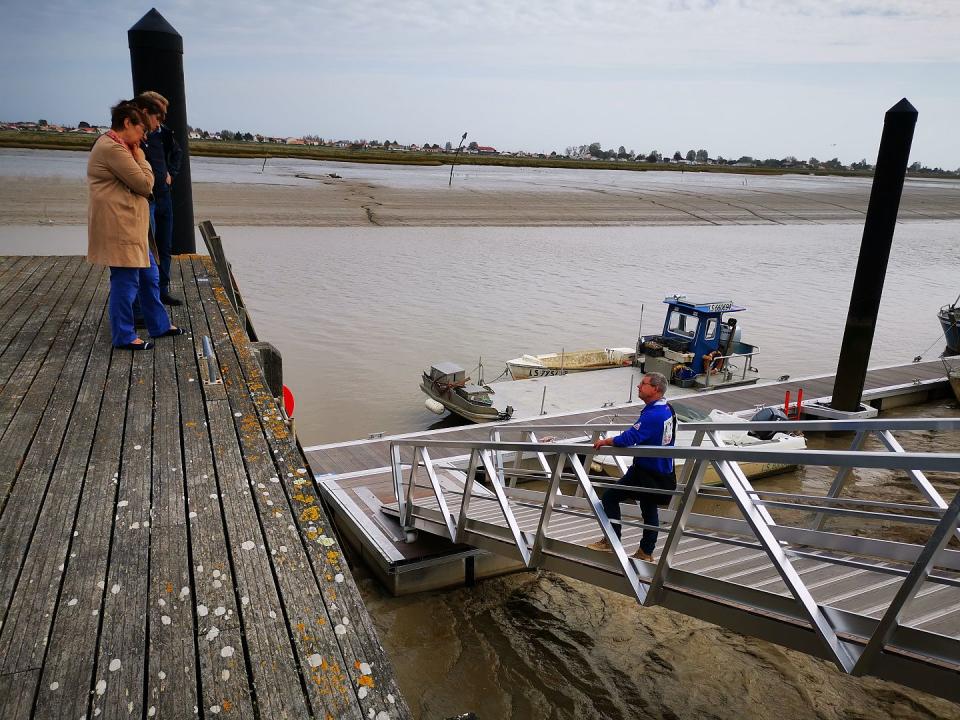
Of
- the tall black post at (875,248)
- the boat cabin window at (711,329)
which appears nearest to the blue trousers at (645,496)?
the tall black post at (875,248)

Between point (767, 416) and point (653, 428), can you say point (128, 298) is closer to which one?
point (653, 428)

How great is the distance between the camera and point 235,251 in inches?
1264

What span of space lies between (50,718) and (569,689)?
495 centimetres

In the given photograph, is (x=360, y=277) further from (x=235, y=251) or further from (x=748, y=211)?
(x=748, y=211)

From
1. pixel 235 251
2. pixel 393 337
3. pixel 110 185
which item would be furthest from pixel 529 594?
pixel 235 251

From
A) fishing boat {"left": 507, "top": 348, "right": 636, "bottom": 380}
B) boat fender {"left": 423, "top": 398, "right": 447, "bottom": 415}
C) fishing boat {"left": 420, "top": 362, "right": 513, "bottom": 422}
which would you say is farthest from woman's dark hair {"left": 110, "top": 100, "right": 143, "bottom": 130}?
fishing boat {"left": 507, "top": 348, "right": 636, "bottom": 380}

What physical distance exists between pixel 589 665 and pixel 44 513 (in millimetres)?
4985

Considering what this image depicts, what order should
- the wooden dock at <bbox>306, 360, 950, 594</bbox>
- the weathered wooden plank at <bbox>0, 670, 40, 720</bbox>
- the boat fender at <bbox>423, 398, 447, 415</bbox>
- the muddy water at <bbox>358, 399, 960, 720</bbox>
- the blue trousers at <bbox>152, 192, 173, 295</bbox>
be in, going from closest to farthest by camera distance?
1. the weathered wooden plank at <bbox>0, 670, 40, 720</bbox>
2. the muddy water at <bbox>358, 399, 960, 720</bbox>
3. the blue trousers at <bbox>152, 192, 173, 295</bbox>
4. the wooden dock at <bbox>306, 360, 950, 594</bbox>
5. the boat fender at <bbox>423, 398, 447, 415</bbox>

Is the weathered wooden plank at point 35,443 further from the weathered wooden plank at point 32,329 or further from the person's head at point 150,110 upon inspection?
the person's head at point 150,110

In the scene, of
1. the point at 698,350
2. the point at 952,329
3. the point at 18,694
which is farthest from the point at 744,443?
the point at 952,329

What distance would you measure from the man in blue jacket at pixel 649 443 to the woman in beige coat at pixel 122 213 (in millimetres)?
3868

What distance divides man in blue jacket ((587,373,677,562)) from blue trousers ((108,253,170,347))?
12.6 ft

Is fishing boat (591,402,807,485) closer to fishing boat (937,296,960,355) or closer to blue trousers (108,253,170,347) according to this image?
blue trousers (108,253,170,347)

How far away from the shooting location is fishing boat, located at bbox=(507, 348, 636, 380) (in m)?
17.6
